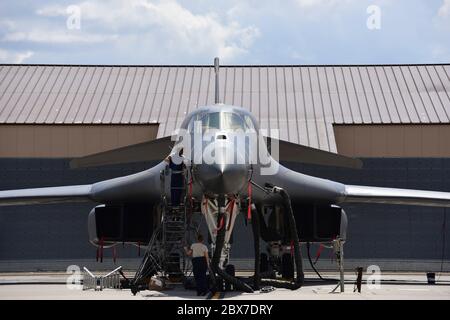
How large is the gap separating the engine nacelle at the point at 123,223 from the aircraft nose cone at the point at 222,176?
5190mm

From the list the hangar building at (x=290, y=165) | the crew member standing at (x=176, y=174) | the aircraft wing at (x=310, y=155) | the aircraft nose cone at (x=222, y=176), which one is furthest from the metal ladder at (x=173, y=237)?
the hangar building at (x=290, y=165)

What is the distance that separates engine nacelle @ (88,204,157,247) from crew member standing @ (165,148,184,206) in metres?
3.48

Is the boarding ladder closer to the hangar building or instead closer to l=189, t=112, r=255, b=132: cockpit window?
l=189, t=112, r=255, b=132: cockpit window

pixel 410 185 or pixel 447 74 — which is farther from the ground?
pixel 447 74

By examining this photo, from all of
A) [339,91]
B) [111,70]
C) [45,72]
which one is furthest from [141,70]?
[339,91]

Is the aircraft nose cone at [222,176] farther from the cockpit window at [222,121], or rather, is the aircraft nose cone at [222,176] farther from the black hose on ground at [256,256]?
the black hose on ground at [256,256]

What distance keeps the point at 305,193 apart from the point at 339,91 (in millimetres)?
13379

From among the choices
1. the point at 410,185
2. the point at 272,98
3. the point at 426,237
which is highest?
the point at 272,98

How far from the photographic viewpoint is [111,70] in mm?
33219

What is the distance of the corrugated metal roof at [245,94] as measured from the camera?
28750mm

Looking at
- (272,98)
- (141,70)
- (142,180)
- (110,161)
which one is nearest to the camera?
(142,180)

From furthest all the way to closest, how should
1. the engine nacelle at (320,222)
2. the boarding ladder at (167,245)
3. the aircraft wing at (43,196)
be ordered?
1. the aircraft wing at (43,196)
2. the engine nacelle at (320,222)
3. the boarding ladder at (167,245)
